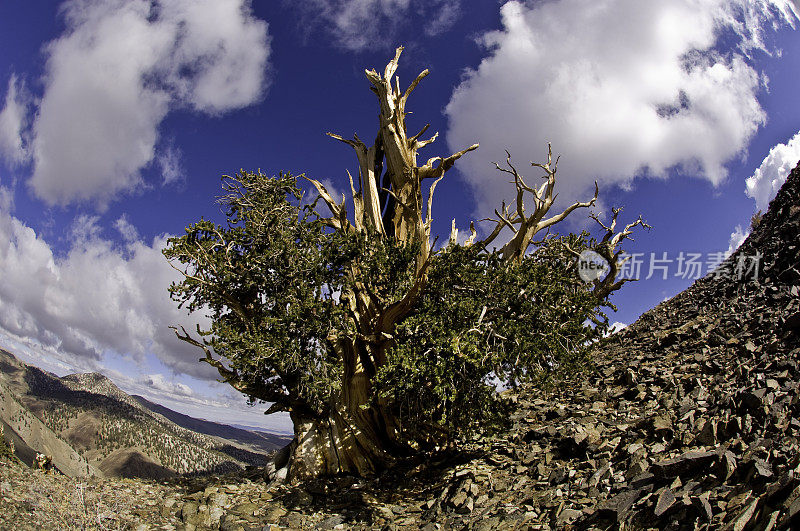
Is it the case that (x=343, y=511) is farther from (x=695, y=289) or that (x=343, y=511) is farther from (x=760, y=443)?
(x=695, y=289)

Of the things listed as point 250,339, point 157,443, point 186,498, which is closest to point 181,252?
point 250,339

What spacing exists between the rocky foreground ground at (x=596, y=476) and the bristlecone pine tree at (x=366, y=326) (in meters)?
1.37

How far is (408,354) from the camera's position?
913cm

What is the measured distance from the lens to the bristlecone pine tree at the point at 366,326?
9.49m

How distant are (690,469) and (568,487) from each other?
220cm

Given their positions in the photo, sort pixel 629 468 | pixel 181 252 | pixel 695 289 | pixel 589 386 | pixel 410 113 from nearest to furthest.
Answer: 1. pixel 629 468
2. pixel 181 252
3. pixel 589 386
4. pixel 410 113
5. pixel 695 289

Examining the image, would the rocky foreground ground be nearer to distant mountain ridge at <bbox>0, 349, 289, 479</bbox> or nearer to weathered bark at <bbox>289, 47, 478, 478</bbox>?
weathered bark at <bbox>289, 47, 478, 478</bbox>


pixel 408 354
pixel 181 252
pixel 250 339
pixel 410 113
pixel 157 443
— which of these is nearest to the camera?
pixel 408 354

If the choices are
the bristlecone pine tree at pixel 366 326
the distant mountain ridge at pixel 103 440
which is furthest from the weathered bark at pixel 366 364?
the distant mountain ridge at pixel 103 440

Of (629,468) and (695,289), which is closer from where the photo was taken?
(629,468)

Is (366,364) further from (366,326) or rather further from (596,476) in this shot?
(596,476)

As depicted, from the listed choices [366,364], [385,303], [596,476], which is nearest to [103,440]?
[366,364]

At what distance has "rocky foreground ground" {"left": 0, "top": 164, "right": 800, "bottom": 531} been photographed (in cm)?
624

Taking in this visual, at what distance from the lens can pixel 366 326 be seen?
12016 millimetres
